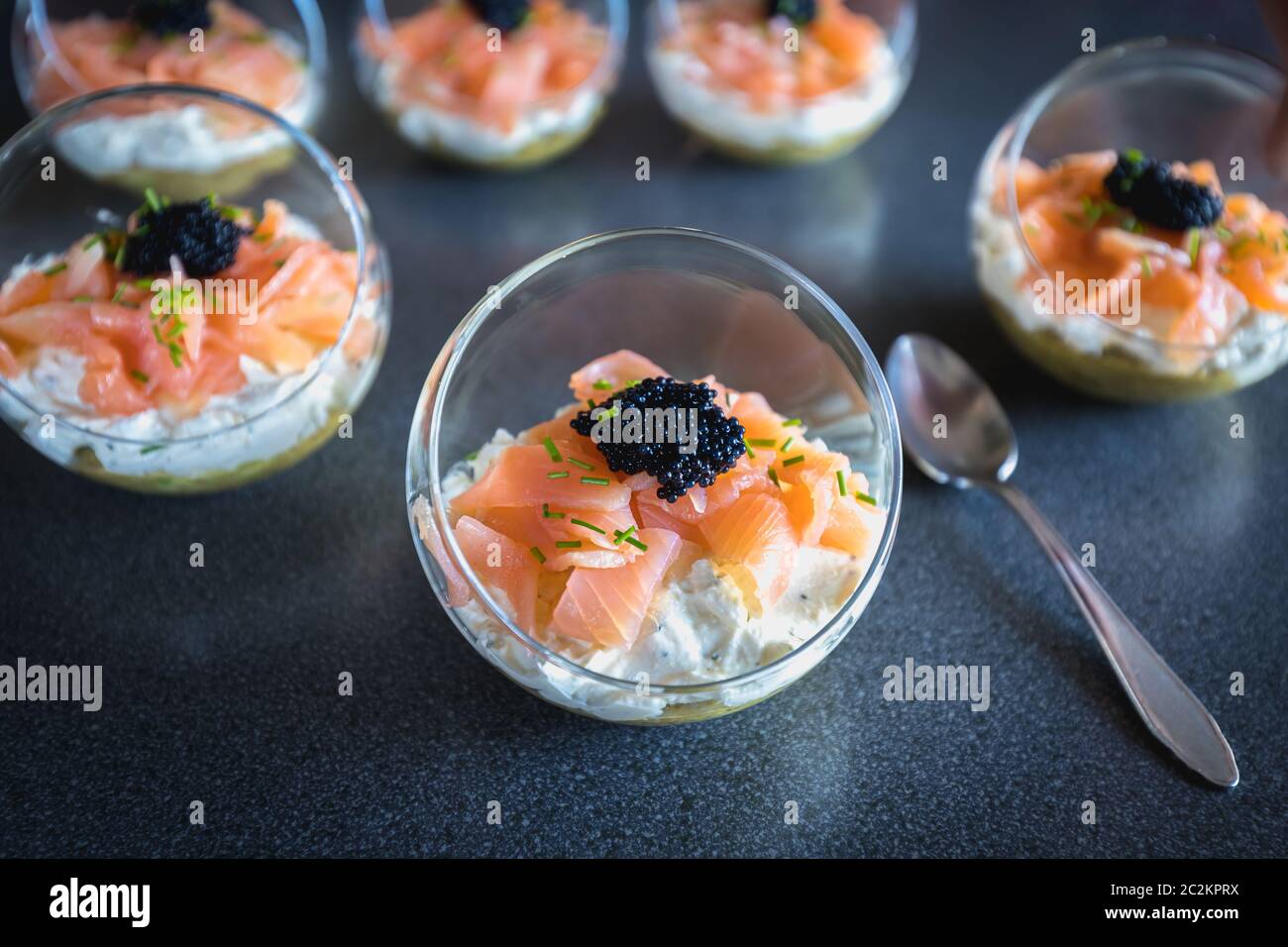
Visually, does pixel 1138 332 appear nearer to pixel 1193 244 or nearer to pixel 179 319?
pixel 1193 244

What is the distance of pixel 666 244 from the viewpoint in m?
2.01

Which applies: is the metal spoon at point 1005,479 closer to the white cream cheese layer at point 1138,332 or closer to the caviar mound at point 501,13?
the white cream cheese layer at point 1138,332

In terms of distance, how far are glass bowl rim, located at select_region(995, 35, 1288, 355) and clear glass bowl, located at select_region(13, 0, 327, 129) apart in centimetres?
169

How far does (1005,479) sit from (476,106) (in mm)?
1503

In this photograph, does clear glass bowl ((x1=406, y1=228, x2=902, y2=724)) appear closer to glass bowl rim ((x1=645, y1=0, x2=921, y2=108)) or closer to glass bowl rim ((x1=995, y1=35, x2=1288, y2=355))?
glass bowl rim ((x1=995, y1=35, x2=1288, y2=355))

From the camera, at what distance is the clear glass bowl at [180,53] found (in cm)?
259

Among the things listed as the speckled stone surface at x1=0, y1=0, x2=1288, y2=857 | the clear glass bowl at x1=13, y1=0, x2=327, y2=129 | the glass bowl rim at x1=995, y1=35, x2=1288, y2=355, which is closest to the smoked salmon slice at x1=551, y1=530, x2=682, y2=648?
the speckled stone surface at x1=0, y1=0, x2=1288, y2=857

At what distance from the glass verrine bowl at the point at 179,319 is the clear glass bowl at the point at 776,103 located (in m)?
0.98

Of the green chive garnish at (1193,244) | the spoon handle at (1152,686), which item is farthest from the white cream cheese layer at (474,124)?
the spoon handle at (1152,686)

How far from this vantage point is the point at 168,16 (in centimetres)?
265

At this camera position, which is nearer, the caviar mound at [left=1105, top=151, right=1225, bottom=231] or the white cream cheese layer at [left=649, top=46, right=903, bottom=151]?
the caviar mound at [left=1105, top=151, right=1225, bottom=231]

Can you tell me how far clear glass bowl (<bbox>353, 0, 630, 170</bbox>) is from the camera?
2.68 metres

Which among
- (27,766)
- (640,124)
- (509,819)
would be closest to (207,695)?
(27,766)
